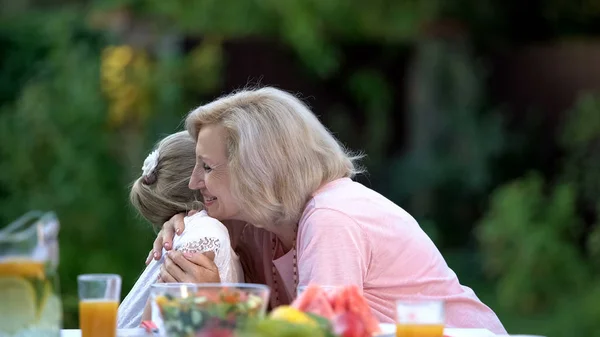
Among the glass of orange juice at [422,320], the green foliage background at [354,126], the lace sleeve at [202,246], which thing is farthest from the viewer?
the green foliage background at [354,126]

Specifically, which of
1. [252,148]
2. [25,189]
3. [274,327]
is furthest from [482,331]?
[25,189]

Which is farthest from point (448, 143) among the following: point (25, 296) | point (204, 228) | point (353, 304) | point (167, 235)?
point (25, 296)

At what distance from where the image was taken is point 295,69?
9.09 metres

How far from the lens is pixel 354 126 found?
30.6 ft

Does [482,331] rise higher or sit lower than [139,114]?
lower

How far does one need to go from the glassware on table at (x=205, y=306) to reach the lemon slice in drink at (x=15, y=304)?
21 centimetres

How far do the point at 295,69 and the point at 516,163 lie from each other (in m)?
1.82

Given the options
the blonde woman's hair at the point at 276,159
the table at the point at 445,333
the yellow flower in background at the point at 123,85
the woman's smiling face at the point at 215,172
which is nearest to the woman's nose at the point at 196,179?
the woman's smiling face at the point at 215,172

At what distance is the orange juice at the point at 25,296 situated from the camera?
77.2 inches

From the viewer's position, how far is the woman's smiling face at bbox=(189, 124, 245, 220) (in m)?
2.91

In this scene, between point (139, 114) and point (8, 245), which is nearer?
point (8, 245)

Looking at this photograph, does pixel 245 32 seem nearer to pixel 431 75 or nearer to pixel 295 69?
pixel 295 69

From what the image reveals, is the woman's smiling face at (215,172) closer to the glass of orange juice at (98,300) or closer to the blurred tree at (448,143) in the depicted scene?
the glass of orange juice at (98,300)

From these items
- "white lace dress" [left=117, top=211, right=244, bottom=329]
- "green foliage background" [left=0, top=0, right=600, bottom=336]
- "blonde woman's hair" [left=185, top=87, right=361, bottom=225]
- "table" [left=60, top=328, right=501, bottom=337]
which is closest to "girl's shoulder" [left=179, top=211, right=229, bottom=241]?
"white lace dress" [left=117, top=211, right=244, bottom=329]
